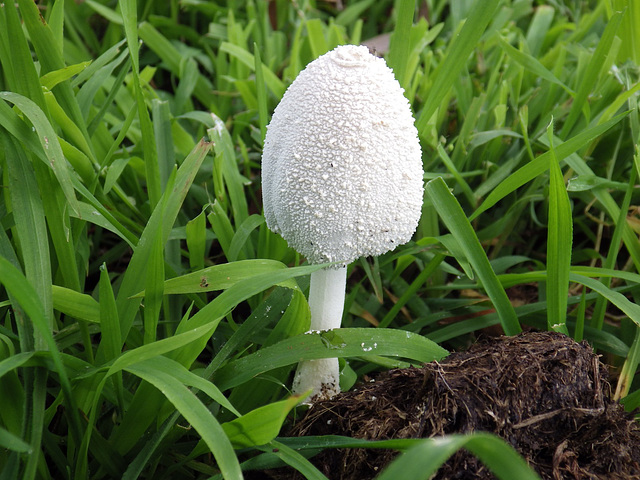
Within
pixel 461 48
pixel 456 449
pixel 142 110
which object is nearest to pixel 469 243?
pixel 461 48

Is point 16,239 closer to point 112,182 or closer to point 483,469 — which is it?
point 112,182

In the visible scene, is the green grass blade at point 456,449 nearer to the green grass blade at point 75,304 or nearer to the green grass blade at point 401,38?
the green grass blade at point 75,304

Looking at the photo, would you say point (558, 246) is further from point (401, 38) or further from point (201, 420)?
point (201, 420)

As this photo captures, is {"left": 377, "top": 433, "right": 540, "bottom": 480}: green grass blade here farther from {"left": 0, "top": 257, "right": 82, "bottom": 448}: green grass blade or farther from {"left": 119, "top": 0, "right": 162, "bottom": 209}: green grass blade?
A: {"left": 119, "top": 0, "right": 162, "bottom": 209}: green grass blade

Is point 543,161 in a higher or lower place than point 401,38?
lower

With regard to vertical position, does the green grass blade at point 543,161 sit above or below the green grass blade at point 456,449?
above

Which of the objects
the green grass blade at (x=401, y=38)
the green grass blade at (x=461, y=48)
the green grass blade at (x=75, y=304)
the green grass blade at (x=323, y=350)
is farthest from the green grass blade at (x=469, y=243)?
the green grass blade at (x=75, y=304)
